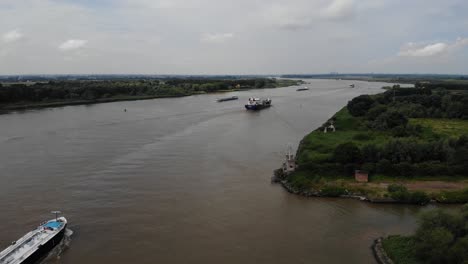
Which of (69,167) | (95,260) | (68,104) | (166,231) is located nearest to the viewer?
(95,260)

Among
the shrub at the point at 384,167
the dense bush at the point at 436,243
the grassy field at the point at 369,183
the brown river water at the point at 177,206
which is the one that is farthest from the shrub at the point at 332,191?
the dense bush at the point at 436,243

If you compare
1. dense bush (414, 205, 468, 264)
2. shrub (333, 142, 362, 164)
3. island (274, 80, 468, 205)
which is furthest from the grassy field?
dense bush (414, 205, 468, 264)

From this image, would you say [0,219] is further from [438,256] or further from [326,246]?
[438,256]

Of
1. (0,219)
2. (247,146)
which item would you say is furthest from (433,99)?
(0,219)

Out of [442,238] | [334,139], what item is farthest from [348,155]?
[442,238]

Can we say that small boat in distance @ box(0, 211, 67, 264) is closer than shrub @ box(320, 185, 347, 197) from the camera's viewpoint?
Yes

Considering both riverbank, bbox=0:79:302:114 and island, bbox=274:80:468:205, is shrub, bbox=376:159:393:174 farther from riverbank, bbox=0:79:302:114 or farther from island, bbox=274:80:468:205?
riverbank, bbox=0:79:302:114

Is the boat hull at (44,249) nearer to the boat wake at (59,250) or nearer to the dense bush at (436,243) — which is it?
the boat wake at (59,250)
